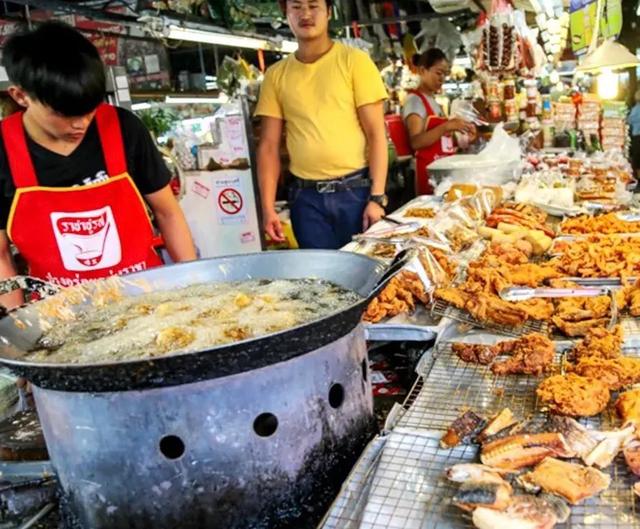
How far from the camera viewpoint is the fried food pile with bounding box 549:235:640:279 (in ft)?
8.25

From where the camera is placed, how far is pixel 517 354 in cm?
185

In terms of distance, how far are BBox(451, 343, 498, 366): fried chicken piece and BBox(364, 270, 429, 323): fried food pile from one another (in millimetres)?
318

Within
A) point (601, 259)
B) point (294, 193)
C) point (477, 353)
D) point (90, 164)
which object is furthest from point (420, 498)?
point (294, 193)

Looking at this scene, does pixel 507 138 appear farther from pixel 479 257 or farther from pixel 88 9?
pixel 88 9

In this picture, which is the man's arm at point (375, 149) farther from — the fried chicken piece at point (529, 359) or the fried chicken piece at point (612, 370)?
the fried chicken piece at point (612, 370)

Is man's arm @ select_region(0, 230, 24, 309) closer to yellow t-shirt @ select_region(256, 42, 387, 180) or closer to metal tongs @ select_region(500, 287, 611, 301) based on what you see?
metal tongs @ select_region(500, 287, 611, 301)

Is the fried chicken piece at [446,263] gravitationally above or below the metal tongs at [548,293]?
above

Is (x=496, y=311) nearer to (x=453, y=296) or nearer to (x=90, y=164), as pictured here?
(x=453, y=296)

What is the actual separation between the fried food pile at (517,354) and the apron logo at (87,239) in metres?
1.41

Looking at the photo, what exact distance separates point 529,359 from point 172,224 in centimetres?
164

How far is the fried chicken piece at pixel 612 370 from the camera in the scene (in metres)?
1.63

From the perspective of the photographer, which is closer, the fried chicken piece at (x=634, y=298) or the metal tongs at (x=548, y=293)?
the fried chicken piece at (x=634, y=298)

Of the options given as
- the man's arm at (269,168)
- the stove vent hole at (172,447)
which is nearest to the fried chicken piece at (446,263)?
the man's arm at (269,168)

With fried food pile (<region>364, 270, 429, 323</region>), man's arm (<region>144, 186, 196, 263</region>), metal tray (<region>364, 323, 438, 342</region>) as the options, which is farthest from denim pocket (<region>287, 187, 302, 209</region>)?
metal tray (<region>364, 323, 438, 342</region>)
